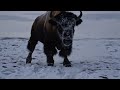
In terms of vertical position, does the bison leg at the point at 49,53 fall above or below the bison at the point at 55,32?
below

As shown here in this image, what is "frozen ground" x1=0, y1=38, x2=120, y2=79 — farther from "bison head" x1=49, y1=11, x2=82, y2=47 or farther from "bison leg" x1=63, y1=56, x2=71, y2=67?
"bison head" x1=49, y1=11, x2=82, y2=47

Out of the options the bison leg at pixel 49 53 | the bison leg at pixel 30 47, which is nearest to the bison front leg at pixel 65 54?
the bison leg at pixel 49 53

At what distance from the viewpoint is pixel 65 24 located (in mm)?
6160

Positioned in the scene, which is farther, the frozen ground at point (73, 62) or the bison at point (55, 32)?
the bison at point (55, 32)

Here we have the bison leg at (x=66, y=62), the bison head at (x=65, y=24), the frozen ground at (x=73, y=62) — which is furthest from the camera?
the bison leg at (x=66, y=62)

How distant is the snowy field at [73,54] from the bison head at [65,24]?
0.14m

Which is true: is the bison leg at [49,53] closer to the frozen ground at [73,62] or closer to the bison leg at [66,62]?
the frozen ground at [73,62]

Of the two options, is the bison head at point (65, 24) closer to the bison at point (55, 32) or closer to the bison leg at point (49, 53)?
the bison at point (55, 32)

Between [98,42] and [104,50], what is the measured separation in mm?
147

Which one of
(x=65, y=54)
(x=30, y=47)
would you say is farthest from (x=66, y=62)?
(x=30, y=47)

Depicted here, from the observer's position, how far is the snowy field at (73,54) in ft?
19.7

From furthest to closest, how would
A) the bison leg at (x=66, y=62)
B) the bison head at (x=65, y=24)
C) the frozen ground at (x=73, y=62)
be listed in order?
the bison leg at (x=66, y=62) < the bison head at (x=65, y=24) < the frozen ground at (x=73, y=62)
